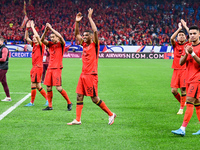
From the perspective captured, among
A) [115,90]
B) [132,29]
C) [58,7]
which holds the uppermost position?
[58,7]

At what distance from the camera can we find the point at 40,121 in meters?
7.54

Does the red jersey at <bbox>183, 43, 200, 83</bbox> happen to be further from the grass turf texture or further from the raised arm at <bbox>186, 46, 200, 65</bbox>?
the grass turf texture

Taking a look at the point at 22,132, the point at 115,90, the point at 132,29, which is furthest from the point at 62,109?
the point at 132,29

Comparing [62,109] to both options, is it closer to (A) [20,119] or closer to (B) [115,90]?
(A) [20,119]

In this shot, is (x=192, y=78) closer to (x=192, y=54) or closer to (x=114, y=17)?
(x=192, y=54)

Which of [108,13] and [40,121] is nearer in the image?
[40,121]

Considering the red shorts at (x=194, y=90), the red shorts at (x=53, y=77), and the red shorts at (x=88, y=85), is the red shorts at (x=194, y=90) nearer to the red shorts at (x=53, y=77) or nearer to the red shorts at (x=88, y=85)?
the red shorts at (x=88, y=85)

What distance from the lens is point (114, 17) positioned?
50938mm

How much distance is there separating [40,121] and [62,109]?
1778 millimetres

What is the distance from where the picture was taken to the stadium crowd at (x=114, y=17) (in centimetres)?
4559

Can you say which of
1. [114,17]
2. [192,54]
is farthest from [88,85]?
[114,17]

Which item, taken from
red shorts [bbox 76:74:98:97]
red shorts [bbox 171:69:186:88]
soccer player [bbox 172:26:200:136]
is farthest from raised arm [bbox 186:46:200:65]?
red shorts [bbox 171:69:186:88]

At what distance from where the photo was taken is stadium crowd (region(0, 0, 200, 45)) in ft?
150

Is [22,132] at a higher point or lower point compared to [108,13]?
lower
